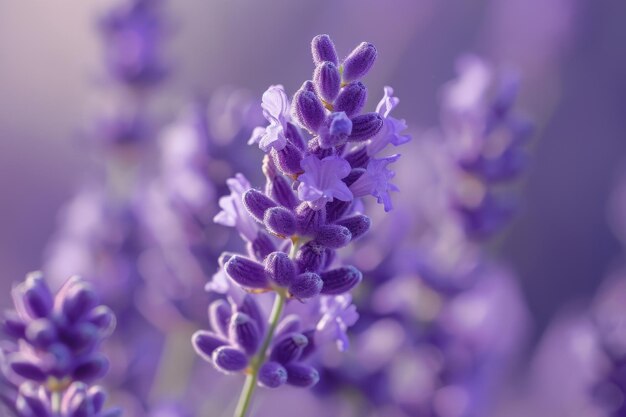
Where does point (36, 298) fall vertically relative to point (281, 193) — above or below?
below

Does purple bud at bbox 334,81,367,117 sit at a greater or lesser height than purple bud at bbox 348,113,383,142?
greater

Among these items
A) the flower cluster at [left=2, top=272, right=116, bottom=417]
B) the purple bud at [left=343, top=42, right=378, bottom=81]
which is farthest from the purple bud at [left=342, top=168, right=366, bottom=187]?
the flower cluster at [left=2, top=272, right=116, bottom=417]

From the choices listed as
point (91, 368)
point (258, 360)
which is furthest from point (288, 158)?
point (91, 368)

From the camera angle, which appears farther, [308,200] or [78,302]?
[78,302]

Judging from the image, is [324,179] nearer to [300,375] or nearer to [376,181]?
[376,181]

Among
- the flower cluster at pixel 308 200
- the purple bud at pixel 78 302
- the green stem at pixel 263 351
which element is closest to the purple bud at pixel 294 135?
the flower cluster at pixel 308 200

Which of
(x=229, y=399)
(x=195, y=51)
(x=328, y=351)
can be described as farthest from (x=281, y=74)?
(x=328, y=351)

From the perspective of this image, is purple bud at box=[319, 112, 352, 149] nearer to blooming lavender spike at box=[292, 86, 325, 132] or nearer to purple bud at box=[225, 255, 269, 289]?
blooming lavender spike at box=[292, 86, 325, 132]
